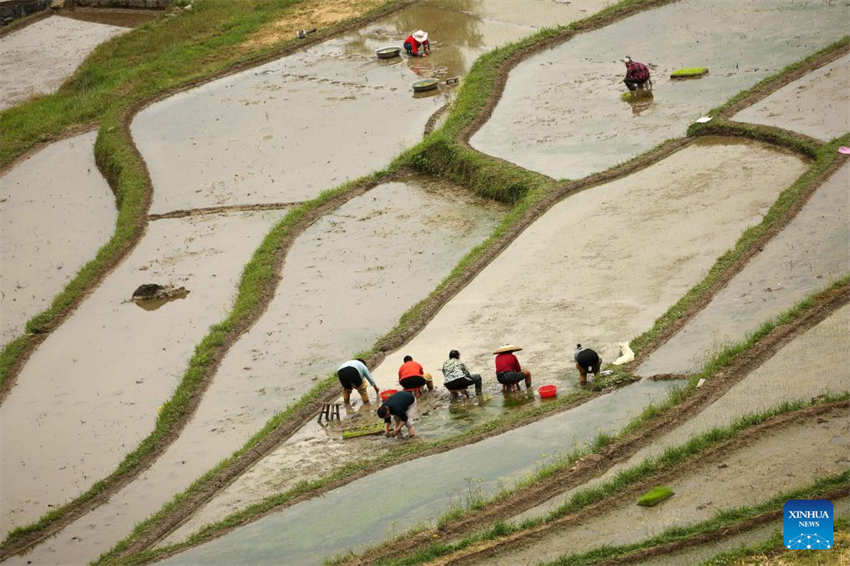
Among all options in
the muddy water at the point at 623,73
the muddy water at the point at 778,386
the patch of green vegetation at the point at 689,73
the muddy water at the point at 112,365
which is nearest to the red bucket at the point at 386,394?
the muddy water at the point at 112,365

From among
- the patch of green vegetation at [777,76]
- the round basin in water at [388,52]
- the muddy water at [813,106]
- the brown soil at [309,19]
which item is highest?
the brown soil at [309,19]

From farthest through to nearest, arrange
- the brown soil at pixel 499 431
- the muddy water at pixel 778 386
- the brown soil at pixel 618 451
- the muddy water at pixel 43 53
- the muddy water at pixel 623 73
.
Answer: the muddy water at pixel 43 53 < the muddy water at pixel 623 73 < the muddy water at pixel 778 386 < the brown soil at pixel 499 431 < the brown soil at pixel 618 451

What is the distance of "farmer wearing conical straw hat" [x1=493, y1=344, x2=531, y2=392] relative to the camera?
14.4 meters

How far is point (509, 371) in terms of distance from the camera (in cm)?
1450

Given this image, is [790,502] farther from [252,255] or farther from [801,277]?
[252,255]

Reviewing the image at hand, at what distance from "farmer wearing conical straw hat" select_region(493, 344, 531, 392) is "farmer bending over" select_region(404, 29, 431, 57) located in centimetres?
1647

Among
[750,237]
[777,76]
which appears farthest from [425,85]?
[750,237]

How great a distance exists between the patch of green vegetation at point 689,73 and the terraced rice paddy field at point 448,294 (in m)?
0.44

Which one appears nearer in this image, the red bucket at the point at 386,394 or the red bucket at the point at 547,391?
the red bucket at the point at 547,391

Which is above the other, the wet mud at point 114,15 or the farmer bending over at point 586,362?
the wet mud at point 114,15

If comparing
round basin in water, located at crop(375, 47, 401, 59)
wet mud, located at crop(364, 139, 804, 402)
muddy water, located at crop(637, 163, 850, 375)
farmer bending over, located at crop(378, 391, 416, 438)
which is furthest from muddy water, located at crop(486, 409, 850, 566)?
round basin in water, located at crop(375, 47, 401, 59)

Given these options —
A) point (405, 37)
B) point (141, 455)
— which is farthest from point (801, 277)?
point (405, 37)

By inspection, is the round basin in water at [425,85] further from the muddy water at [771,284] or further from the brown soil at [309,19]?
the muddy water at [771,284]

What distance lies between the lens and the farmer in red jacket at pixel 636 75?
78.8ft
